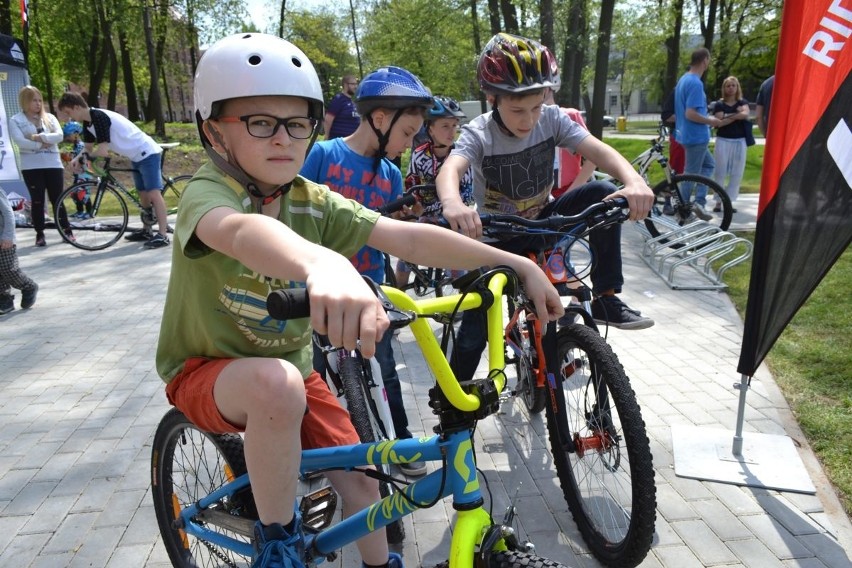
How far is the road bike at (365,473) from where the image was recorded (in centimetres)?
154

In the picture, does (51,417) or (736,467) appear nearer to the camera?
(736,467)

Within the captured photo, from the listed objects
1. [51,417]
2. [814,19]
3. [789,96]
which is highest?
[814,19]

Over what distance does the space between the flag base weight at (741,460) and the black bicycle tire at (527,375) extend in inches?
A: 29.8

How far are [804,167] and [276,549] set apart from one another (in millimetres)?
2522

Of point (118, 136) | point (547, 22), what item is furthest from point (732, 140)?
point (118, 136)

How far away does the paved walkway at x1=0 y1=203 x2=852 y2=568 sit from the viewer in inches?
111

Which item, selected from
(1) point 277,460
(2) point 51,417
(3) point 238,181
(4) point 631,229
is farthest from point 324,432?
(4) point 631,229

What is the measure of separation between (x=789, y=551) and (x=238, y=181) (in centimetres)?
256

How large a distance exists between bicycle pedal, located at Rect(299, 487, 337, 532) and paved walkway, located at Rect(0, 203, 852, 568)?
669mm

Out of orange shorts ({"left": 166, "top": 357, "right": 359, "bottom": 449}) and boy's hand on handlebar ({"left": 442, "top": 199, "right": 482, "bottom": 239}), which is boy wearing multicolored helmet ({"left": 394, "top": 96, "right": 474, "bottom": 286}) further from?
orange shorts ({"left": 166, "top": 357, "right": 359, "bottom": 449})

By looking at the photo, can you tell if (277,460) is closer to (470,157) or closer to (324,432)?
(324,432)

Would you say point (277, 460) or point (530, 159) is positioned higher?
point (530, 159)

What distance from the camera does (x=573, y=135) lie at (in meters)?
3.48

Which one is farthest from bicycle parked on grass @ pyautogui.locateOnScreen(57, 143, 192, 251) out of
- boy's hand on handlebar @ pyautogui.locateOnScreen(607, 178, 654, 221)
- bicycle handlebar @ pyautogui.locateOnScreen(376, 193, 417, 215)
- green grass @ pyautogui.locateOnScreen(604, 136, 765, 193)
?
green grass @ pyautogui.locateOnScreen(604, 136, 765, 193)
